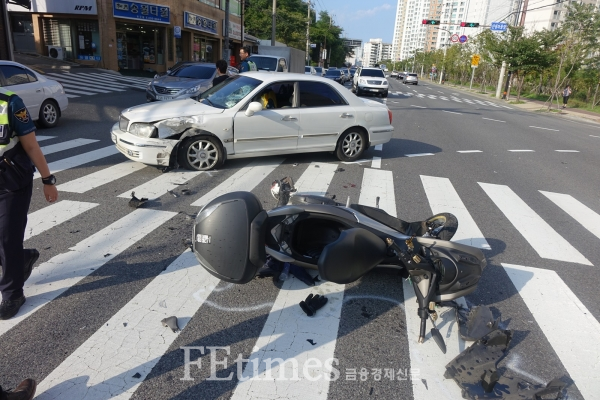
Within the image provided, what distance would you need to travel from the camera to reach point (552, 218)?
624 centimetres

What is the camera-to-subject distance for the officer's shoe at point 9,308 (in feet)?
10.6

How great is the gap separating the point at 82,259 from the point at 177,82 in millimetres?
11015

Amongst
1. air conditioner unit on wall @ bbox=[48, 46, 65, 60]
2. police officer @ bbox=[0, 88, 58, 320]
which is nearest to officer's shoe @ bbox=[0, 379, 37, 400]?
police officer @ bbox=[0, 88, 58, 320]

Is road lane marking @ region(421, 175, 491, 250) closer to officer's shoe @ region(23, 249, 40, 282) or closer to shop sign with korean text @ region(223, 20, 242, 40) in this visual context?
officer's shoe @ region(23, 249, 40, 282)

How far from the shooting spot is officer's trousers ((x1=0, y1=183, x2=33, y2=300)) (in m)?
3.06

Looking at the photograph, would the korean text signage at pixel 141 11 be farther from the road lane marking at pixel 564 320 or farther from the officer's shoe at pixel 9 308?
the road lane marking at pixel 564 320

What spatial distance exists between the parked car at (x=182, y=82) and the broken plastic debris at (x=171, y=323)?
10799mm

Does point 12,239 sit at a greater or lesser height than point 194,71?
lesser

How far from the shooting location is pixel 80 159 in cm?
784

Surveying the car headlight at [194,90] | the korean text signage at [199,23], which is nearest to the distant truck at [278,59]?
the car headlight at [194,90]

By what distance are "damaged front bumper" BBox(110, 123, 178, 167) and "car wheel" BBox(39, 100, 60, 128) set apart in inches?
173

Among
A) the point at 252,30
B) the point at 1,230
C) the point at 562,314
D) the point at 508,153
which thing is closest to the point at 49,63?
the point at 508,153

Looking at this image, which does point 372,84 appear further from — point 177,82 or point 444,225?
point 444,225

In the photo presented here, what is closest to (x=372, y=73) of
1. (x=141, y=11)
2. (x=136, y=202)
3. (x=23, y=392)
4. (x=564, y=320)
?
(x=141, y=11)
